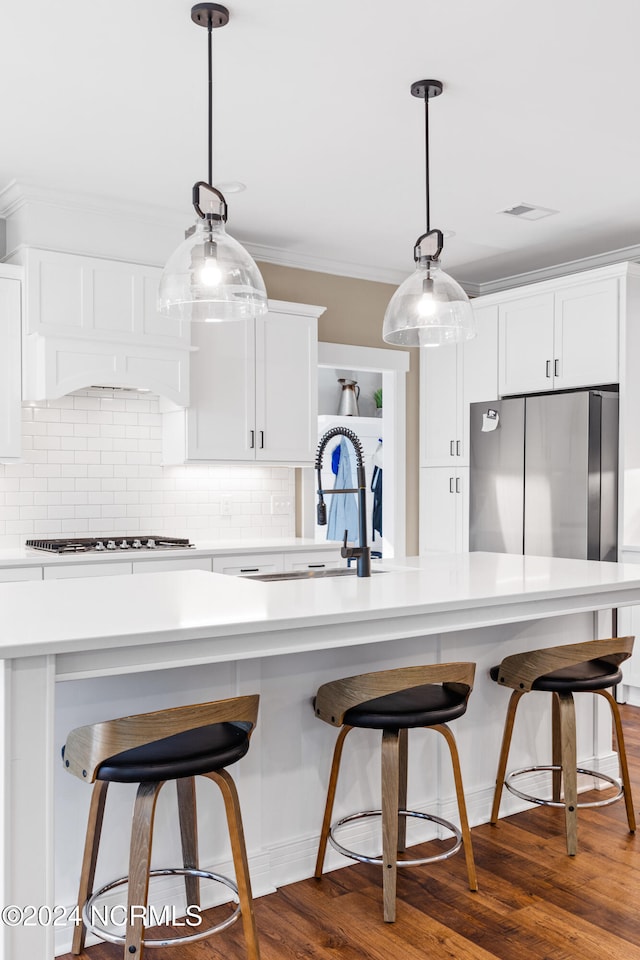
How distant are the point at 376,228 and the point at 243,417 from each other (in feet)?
4.29

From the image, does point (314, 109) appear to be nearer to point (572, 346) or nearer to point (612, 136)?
point (612, 136)

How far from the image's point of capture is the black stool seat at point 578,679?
2.79 metres

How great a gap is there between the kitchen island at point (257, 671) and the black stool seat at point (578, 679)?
0.25 meters

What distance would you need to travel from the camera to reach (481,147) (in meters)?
3.58

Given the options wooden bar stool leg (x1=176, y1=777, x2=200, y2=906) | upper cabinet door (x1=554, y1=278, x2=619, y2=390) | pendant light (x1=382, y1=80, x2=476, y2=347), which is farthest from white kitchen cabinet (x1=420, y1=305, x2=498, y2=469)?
wooden bar stool leg (x1=176, y1=777, x2=200, y2=906)

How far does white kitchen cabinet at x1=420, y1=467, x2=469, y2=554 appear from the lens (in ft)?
18.1

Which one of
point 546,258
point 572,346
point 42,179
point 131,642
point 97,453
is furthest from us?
point 546,258

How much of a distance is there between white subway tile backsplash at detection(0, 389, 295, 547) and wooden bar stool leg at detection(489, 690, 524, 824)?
2.36 metres

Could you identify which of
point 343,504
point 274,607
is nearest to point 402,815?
point 274,607

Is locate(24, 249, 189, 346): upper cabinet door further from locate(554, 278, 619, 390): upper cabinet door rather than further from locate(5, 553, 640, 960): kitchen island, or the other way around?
locate(554, 278, 619, 390): upper cabinet door

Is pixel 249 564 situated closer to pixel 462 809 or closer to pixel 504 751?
pixel 504 751

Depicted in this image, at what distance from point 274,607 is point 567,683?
3.92 ft

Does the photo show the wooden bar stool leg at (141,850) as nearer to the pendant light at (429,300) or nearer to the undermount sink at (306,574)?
the undermount sink at (306,574)

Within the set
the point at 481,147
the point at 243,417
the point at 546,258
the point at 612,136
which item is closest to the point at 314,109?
the point at 481,147
